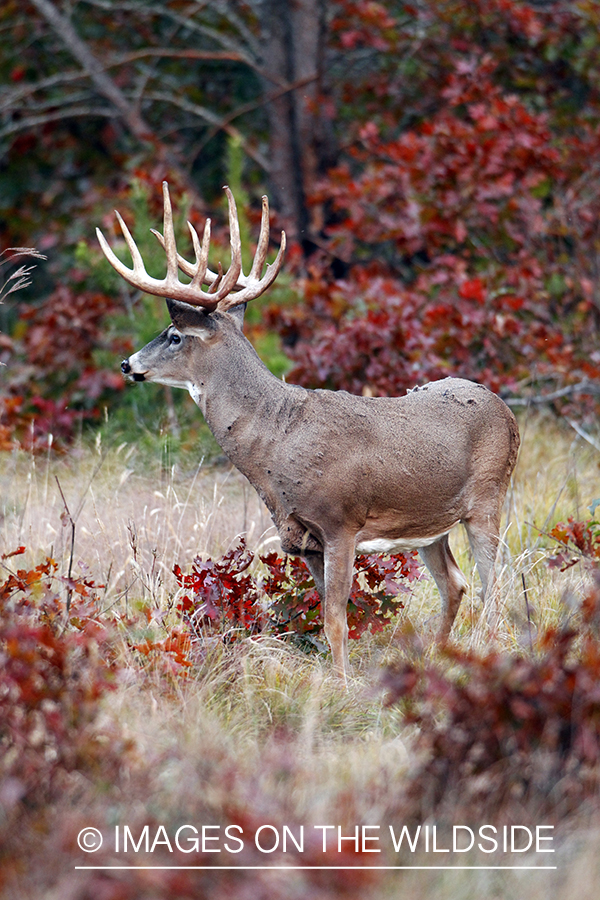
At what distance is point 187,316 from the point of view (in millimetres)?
4918

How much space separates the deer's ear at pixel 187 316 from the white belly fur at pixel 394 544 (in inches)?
47.0

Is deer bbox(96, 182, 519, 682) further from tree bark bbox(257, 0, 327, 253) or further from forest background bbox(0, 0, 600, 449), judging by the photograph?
tree bark bbox(257, 0, 327, 253)

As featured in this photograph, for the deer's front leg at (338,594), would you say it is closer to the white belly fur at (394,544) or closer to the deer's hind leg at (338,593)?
the deer's hind leg at (338,593)

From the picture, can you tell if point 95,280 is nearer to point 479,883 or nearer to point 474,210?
point 474,210

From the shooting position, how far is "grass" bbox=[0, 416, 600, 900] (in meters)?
2.88

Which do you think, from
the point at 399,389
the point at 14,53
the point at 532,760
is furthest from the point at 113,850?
the point at 14,53

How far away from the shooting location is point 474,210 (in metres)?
9.65

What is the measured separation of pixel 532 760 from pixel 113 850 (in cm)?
121

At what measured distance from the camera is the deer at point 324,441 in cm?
477

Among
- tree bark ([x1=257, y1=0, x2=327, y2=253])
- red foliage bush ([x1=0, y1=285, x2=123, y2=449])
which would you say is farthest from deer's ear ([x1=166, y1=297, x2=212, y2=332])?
tree bark ([x1=257, y1=0, x2=327, y2=253])

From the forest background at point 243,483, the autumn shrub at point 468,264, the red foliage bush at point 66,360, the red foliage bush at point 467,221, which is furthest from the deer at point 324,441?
the red foliage bush at point 66,360

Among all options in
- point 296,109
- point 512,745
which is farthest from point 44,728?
point 296,109

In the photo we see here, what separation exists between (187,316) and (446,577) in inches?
71.0

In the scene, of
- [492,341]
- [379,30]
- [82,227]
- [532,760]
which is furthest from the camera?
[82,227]
